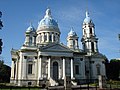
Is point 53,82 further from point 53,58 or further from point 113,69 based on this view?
point 113,69

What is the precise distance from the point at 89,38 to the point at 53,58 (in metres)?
12.6

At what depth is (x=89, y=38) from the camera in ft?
188

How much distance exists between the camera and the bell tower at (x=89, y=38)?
188 feet

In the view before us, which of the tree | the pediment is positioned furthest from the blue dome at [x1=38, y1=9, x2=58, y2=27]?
the tree

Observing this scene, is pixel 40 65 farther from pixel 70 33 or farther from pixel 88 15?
pixel 88 15

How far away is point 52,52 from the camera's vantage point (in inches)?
1981

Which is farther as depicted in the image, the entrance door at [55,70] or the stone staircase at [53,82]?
the entrance door at [55,70]

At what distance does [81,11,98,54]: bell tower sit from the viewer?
57.4 meters

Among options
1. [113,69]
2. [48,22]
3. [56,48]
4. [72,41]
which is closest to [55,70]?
[56,48]

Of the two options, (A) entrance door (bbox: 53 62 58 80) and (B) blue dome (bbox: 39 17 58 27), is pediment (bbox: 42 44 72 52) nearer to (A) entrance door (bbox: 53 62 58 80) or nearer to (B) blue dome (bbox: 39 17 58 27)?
(A) entrance door (bbox: 53 62 58 80)

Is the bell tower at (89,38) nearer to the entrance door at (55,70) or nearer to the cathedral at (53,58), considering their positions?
the cathedral at (53,58)

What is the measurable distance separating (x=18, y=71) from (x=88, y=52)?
19080mm

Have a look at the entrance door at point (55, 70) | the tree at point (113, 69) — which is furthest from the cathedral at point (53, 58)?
the tree at point (113, 69)

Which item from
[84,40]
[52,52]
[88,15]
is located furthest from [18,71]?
[88,15]
